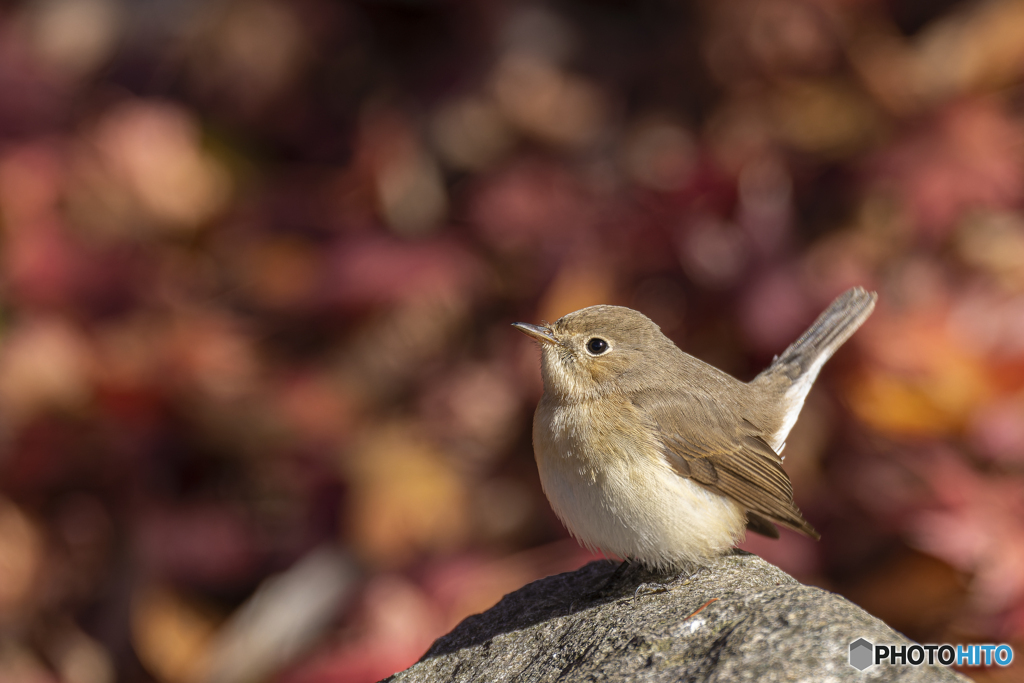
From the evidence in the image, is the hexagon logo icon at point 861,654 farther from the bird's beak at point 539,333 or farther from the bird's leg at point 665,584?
the bird's beak at point 539,333

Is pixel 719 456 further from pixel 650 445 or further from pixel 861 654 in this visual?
pixel 861 654

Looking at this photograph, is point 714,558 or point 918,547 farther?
point 918,547

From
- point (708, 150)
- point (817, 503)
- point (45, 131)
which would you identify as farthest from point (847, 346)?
point (45, 131)

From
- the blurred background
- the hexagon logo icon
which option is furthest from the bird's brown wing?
the hexagon logo icon

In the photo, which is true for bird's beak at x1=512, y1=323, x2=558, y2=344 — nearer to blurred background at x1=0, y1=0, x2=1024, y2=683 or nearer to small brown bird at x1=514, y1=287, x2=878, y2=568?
small brown bird at x1=514, y1=287, x2=878, y2=568

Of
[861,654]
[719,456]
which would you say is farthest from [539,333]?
[861,654]

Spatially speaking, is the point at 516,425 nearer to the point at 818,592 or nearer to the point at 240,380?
the point at 240,380
